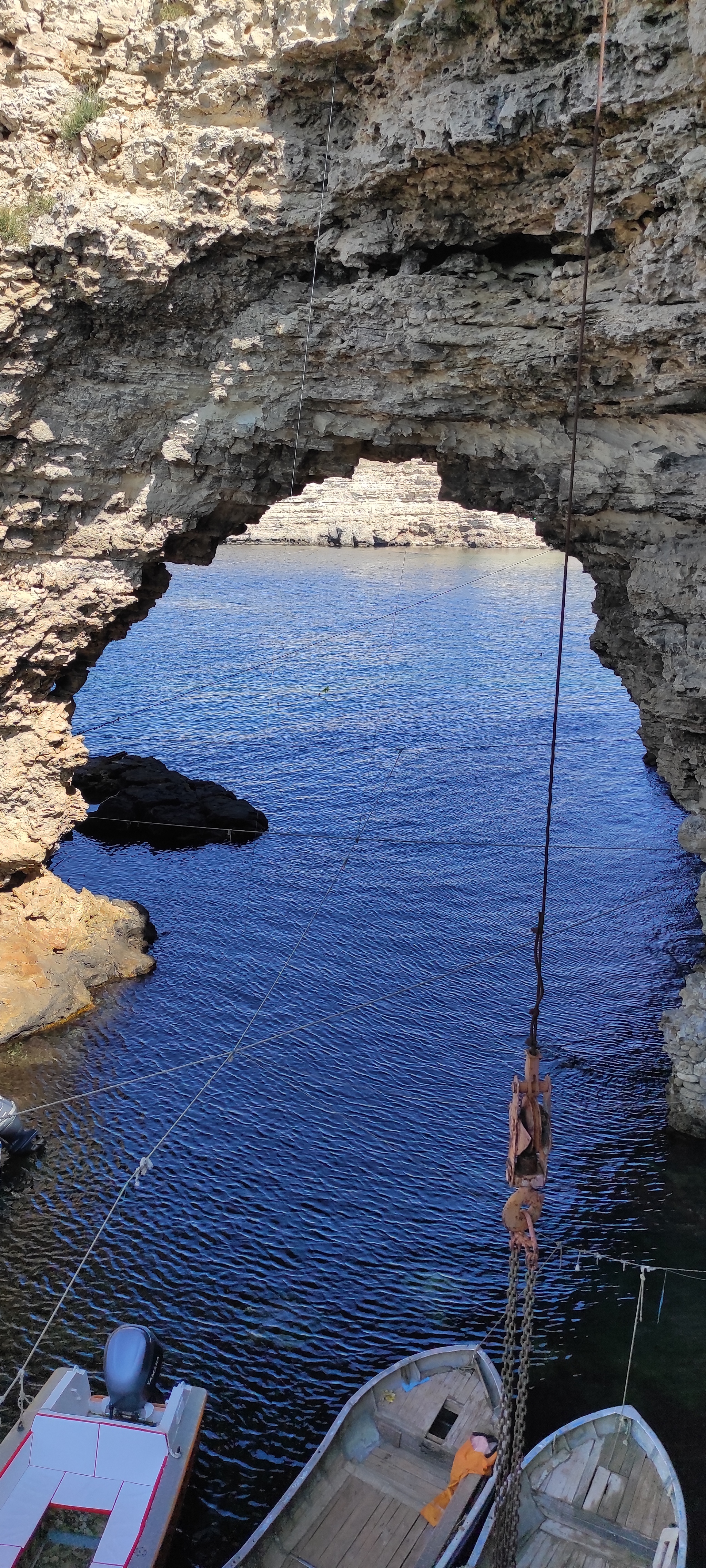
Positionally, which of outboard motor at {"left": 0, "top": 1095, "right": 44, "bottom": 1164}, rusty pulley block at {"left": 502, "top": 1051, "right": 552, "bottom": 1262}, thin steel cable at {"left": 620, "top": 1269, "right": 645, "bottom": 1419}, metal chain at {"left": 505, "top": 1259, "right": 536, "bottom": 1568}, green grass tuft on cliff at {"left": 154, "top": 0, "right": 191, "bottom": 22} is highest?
green grass tuft on cliff at {"left": 154, "top": 0, "right": 191, "bottom": 22}

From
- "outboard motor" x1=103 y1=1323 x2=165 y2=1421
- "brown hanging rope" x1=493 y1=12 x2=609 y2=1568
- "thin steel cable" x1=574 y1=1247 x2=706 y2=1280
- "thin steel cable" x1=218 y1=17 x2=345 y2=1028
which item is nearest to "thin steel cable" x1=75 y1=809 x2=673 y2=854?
"thin steel cable" x1=218 y1=17 x2=345 y2=1028

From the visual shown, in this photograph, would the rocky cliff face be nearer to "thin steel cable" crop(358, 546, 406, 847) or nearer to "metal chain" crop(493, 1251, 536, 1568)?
"metal chain" crop(493, 1251, 536, 1568)

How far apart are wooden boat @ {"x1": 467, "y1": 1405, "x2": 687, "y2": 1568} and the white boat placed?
147 inches

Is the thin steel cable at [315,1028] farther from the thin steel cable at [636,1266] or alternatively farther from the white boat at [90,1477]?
the white boat at [90,1477]

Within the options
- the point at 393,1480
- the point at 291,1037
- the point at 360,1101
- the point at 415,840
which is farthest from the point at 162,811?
the point at 393,1480

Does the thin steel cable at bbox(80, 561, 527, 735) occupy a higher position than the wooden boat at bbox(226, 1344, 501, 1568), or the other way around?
the thin steel cable at bbox(80, 561, 527, 735)

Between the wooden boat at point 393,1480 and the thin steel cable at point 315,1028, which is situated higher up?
the thin steel cable at point 315,1028

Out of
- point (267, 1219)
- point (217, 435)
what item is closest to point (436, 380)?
point (217, 435)

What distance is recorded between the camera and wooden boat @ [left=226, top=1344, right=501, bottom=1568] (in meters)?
12.3

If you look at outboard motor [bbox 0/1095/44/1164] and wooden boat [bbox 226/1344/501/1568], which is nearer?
wooden boat [bbox 226/1344/501/1568]

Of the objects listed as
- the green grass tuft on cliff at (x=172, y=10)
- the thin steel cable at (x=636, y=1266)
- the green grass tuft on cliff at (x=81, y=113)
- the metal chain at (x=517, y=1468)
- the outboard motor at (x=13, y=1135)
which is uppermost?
the green grass tuft on cliff at (x=172, y=10)

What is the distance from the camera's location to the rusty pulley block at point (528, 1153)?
408 inches

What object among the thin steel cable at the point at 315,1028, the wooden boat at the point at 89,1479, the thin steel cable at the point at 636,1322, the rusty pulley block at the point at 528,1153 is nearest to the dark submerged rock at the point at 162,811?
the thin steel cable at the point at 315,1028

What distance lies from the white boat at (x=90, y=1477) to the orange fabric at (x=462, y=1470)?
10.3 feet
